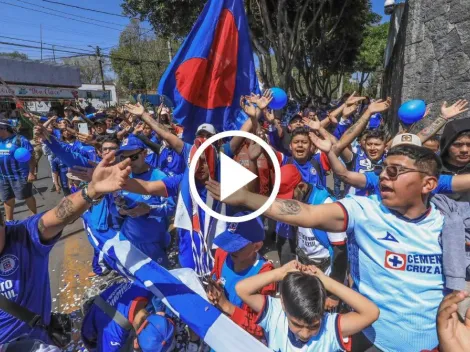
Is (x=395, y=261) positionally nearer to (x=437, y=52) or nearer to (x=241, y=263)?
(x=241, y=263)

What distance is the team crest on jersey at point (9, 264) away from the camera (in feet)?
5.59

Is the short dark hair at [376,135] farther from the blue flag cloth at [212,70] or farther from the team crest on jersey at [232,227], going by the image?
the team crest on jersey at [232,227]

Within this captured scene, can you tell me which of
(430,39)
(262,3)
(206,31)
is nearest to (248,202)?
(206,31)

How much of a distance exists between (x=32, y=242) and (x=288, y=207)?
1.43m

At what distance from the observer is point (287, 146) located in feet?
16.1

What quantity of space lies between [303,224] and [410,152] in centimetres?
66

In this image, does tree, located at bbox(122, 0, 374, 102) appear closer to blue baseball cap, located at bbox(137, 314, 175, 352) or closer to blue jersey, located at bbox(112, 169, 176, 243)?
blue jersey, located at bbox(112, 169, 176, 243)

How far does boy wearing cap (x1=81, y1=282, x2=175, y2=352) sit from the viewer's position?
6.07 ft

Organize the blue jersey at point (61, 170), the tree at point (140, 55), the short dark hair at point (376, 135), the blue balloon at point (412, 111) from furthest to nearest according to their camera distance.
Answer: the tree at point (140, 55), the blue jersey at point (61, 170), the blue balloon at point (412, 111), the short dark hair at point (376, 135)

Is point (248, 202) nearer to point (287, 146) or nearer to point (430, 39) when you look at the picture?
point (287, 146)

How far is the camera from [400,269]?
162cm

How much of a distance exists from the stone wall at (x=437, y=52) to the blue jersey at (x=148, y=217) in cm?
455

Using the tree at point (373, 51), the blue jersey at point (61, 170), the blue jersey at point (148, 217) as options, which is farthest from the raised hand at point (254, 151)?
the tree at point (373, 51)

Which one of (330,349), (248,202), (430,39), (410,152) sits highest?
(430,39)
